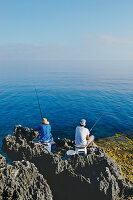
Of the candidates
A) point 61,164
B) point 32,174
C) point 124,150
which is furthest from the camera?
point 124,150

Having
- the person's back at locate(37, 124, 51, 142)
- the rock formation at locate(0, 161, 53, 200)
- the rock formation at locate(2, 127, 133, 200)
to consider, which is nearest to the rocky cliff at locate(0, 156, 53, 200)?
the rock formation at locate(0, 161, 53, 200)

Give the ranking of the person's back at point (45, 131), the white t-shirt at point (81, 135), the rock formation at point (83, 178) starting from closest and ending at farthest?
the rock formation at point (83, 178)
the white t-shirt at point (81, 135)
the person's back at point (45, 131)

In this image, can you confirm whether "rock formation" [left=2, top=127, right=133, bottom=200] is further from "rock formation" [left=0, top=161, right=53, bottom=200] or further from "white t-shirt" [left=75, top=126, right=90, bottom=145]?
"rock formation" [left=0, top=161, right=53, bottom=200]

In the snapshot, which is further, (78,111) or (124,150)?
(78,111)

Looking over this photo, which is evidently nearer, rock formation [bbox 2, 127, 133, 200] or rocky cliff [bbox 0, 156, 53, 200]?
rocky cliff [bbox 0, 156, 53, 200]

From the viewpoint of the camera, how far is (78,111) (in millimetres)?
22047

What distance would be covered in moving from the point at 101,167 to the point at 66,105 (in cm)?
1809

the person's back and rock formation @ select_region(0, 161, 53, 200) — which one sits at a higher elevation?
the person's back

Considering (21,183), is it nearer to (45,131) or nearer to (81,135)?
(45,131)

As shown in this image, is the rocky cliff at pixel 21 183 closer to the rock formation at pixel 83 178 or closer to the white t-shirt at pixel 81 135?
the rock formation at pixel 83 178

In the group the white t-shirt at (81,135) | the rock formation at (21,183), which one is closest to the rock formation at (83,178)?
the white t-shirt at (81,135)

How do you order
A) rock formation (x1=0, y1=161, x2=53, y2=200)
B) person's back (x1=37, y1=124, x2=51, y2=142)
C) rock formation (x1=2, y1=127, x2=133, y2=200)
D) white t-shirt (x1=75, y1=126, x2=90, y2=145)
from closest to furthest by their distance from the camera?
rock formation (x1=0, y1=161, x2=53, y2=200), rock formation (x1=2, y1=127, x2=133, y2=200), white t-shirt (x1=75, y1=126, x2=90, y2=145), person's back (x1=37, y1=124, x2=51, y2=142)

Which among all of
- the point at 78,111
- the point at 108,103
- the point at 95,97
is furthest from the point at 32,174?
the point at 95,97

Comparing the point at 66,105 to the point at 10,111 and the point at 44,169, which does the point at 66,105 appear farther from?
the point at 44,169
